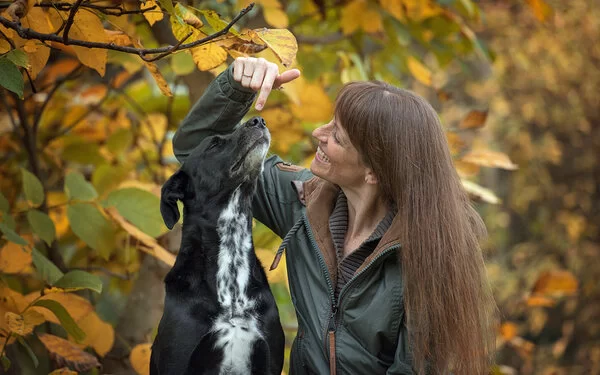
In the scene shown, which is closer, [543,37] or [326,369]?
[326,369]

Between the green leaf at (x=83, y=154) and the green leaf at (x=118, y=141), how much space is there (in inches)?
5.1

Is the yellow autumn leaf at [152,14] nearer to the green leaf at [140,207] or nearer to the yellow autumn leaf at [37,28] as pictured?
the yellow autumn leaf at [37,28]

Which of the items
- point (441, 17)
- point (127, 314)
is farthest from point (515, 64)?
point (127, 314)

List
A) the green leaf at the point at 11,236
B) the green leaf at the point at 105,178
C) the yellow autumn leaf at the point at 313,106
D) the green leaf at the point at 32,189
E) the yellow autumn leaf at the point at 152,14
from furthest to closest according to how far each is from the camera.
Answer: the yellow autumn leaf at the point at 313,106
the green leaf at the point at 105,178
the green leaf at the point at 32,189
the green leaf at the point at 11,236
the yellow autumn leaf at the point at 152,14

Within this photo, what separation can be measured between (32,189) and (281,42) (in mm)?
1254

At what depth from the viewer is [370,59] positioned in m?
4.71

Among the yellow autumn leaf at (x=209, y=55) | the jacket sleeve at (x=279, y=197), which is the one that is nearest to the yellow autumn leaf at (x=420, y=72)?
the jacket sleeve at (x=279, y=197)

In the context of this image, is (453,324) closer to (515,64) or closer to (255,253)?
(255,253)

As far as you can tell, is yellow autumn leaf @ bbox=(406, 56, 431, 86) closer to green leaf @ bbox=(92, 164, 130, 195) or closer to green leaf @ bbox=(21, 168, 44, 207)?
green leaf @ bbox=(92, 164, 130, 195)

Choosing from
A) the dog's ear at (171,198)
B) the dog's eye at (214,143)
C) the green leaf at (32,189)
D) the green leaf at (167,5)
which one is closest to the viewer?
the green leaf at (167,5)

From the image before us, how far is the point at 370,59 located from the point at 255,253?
2.02 metres

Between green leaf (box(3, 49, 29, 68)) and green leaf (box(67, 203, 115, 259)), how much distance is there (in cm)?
89

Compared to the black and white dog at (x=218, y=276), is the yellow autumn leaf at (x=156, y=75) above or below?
above

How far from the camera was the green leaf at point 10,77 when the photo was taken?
91.0 inches
